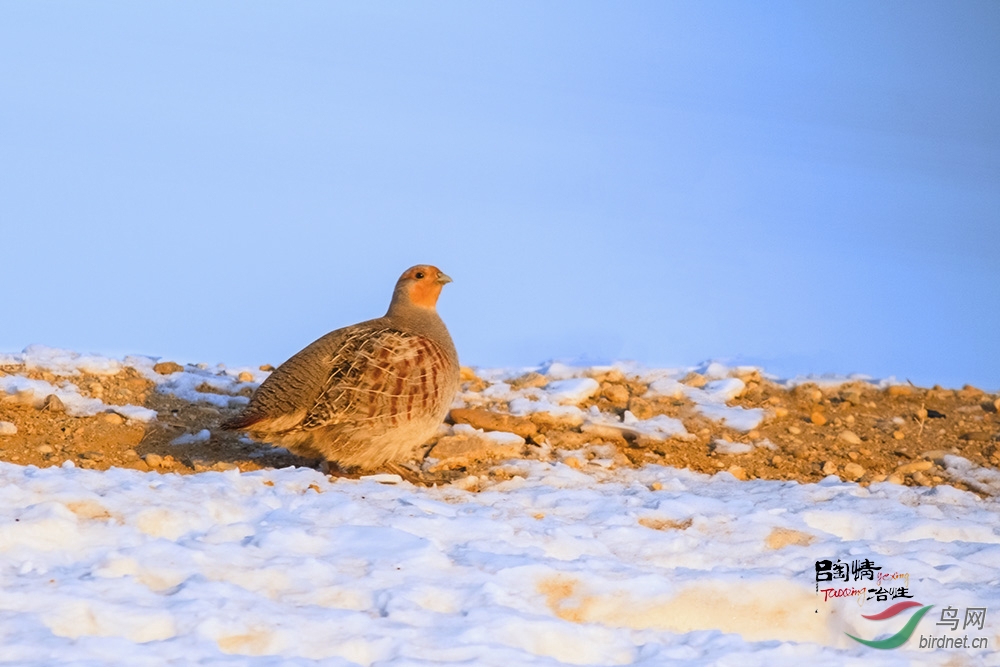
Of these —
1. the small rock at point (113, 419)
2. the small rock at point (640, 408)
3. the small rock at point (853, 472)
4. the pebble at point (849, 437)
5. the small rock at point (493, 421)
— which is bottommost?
the small rock at point (113, 419)

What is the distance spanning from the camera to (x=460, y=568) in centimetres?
512

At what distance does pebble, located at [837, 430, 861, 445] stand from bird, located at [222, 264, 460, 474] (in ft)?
11.0

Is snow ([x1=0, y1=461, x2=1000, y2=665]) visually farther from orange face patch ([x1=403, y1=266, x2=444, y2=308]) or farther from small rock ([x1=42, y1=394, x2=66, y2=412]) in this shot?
small rock ([x1=42, y1=394, x2=66, y2=412])

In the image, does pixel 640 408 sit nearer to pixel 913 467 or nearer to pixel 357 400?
pixel 913 467

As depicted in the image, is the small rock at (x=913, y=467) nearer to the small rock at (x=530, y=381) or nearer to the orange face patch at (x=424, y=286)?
the small rock at (x=530, y=381)

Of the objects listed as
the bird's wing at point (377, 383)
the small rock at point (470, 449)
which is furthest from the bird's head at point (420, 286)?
the small rock at point (470, 449)

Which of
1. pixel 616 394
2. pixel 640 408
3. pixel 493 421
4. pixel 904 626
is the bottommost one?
pixel 904 626

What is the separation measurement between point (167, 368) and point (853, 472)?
18.8ft

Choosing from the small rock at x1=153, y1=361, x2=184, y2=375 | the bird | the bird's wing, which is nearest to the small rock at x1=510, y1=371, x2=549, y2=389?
the bird

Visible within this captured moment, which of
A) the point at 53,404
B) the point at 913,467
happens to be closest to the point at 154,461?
the point at 53,404

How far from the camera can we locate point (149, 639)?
13.7 feet

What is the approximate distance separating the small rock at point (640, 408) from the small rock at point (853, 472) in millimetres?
1634

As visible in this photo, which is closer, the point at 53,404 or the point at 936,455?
the point at 53,404

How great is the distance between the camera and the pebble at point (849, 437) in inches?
339
